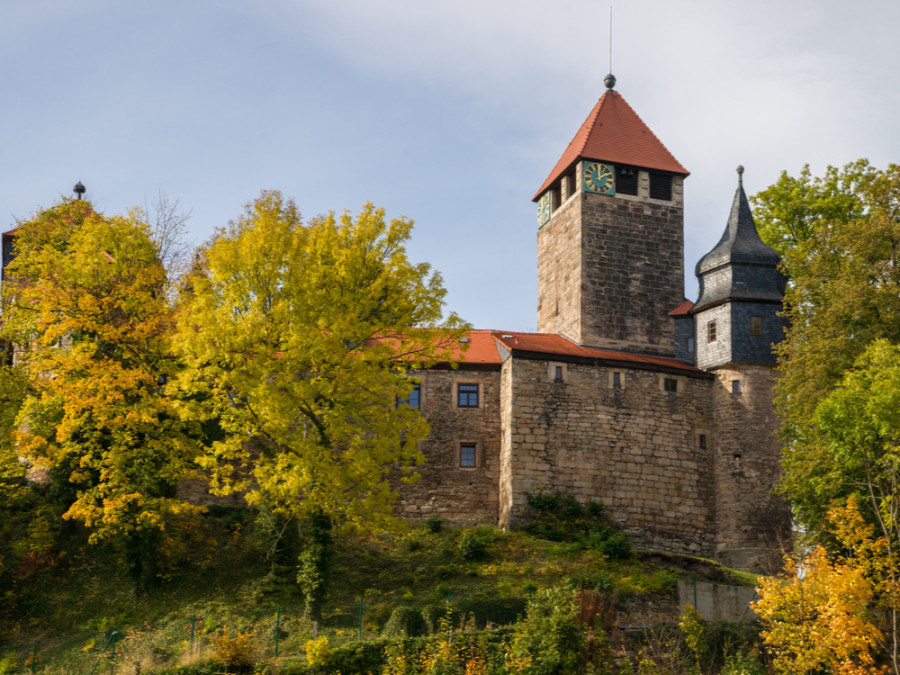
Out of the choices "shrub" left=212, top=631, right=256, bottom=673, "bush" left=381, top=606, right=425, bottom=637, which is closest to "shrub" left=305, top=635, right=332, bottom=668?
"shrub" left=212, top=631, right=256, bottom=673

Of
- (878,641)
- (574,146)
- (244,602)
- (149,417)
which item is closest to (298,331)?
(149,417)

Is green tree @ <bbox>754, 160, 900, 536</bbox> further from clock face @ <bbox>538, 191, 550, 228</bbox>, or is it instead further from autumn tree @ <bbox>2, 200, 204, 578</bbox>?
autumn tree @ <bbox>2, 200, 204, 578</bbox>

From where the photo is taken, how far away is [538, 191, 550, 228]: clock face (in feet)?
134

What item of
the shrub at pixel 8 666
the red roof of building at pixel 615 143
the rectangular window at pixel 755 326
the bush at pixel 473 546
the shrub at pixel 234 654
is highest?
the red roof of building at pixel 615 143

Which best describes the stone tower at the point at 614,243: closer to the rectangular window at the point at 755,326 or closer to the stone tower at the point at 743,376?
the stone tower at the point at 743,376

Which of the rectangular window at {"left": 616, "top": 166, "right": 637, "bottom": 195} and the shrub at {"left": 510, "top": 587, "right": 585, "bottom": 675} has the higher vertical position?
the rectangular window at {"left": 616, "top": 166, "right": 637, "bottom": 195}

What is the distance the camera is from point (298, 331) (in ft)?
86.7

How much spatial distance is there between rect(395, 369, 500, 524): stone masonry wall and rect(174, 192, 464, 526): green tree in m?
7.22

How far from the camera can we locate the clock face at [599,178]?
3844 cm

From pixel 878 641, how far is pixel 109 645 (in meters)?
16.2

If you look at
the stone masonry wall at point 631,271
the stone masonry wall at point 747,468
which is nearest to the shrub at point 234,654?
the stone masonry wall at point 747,468

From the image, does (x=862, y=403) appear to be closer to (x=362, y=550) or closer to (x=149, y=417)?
(x=362, y=550)

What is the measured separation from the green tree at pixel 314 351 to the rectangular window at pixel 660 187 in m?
13.6

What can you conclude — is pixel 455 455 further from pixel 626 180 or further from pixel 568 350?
pixel 626 180
